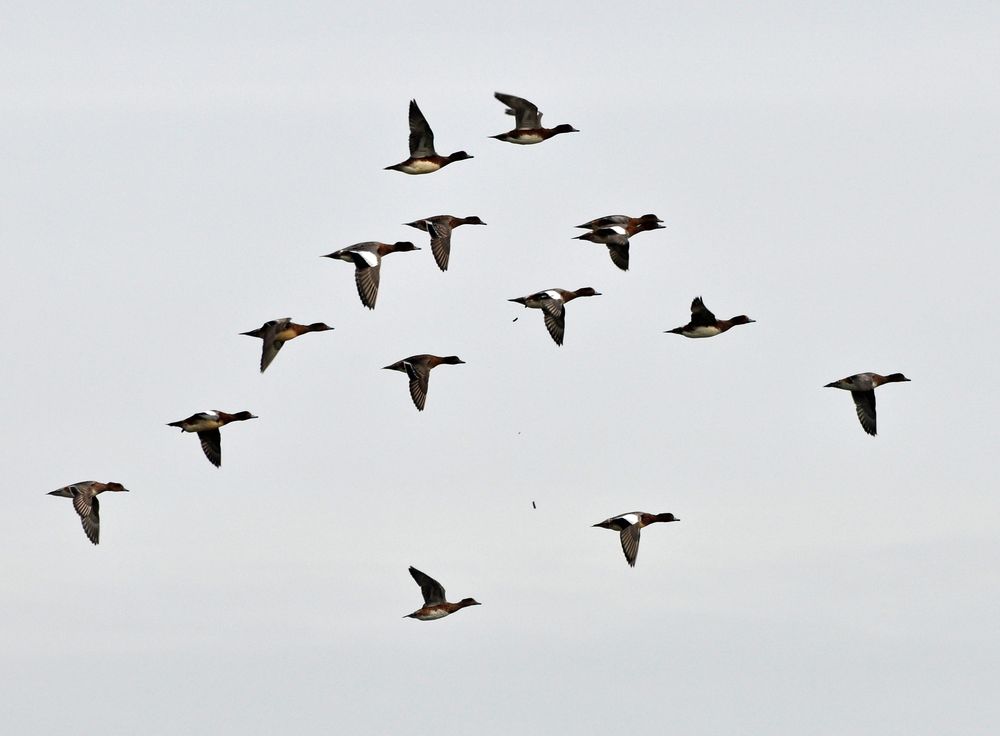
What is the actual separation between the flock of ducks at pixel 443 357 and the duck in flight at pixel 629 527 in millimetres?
27

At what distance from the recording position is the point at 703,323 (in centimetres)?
7044

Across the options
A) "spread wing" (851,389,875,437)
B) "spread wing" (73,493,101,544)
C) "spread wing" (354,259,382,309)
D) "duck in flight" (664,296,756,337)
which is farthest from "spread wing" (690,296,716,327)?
"spread wing" (73,493,101,544)

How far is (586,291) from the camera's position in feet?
242

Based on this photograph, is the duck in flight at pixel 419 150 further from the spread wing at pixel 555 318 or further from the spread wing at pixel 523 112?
the spread wing at pixel 555 318

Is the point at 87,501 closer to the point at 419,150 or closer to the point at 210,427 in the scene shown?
the point at 210,427

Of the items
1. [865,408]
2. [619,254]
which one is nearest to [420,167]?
[619,254]

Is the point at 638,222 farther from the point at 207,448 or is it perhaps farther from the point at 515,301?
the point at 207,448

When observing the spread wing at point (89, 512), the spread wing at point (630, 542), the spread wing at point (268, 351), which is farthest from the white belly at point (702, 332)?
the spread wing at point (89, 512)

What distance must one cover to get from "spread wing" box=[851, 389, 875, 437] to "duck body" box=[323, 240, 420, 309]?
1450 cm

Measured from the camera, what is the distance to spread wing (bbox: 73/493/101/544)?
226 feet

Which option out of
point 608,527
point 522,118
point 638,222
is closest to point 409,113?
point 522,118

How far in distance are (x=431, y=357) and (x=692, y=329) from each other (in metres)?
7.54

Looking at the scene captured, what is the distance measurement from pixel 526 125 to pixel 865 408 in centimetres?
1269

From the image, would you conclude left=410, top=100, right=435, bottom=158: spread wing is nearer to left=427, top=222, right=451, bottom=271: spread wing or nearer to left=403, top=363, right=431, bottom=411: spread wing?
left=427, top=222, right=451, bottom=271: spread wing
